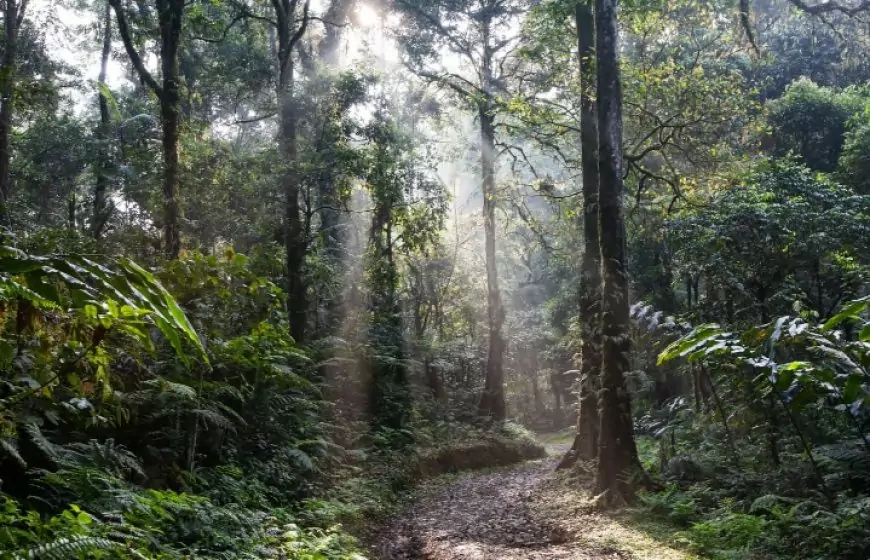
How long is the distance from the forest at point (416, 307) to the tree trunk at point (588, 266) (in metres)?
0.08

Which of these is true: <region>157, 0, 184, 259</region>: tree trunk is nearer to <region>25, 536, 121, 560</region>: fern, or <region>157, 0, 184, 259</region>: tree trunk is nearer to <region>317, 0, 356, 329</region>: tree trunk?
<region>317, 0, 356, 329</region>: tree trunk

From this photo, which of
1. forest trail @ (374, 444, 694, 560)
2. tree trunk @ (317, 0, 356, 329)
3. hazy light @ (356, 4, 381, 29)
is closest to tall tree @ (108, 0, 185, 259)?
tree trunk @ (317, 0, 356, 329)

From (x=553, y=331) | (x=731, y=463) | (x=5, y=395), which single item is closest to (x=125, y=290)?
(x=5, y=395)

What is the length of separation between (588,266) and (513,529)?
19.0ft

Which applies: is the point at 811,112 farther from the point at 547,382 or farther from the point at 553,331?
the point at 547,382

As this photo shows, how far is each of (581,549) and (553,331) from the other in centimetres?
2349

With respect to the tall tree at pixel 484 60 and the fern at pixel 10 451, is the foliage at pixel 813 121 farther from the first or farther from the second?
the fern at pixel 10 451

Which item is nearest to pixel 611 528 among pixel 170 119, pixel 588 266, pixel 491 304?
pixel 588 266

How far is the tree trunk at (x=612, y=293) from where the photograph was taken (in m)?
8.66

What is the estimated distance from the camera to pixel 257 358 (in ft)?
24.5

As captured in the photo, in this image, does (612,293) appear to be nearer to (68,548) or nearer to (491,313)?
(68,548)

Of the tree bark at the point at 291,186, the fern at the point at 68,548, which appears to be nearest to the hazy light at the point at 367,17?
the tree bark at the point at 291,186

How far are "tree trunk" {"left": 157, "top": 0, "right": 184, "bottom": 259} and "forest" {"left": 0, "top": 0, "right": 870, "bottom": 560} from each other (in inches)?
2.2

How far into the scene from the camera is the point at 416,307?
2662 centimetres
